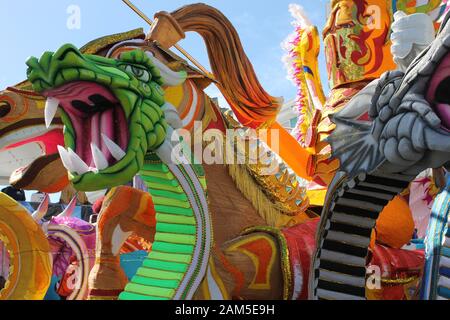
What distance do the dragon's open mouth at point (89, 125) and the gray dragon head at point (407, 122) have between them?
757 millimetres

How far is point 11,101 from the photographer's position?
8.18 feet

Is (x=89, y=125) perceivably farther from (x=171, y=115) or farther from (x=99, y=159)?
(x=171, y=115)

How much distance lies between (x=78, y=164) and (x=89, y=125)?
0.17m

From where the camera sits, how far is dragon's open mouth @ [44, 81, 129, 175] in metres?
1.87

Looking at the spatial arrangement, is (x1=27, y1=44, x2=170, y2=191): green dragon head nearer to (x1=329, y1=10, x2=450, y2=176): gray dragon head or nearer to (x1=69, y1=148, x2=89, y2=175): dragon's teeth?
(x1=69, y1=148, x2=89, y2=175): dragon's teeth

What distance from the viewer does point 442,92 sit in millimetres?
1470

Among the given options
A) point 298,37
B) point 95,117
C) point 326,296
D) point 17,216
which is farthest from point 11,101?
point 298,37

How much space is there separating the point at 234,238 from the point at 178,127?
0.52 metres

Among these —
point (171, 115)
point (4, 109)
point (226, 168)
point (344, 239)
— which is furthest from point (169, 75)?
point (344, 239)

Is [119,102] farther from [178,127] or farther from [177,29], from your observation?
[177,29]

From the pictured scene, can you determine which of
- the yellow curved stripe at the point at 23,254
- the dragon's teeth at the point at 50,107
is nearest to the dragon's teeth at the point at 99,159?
the dragon's teeth at the point at 50,107

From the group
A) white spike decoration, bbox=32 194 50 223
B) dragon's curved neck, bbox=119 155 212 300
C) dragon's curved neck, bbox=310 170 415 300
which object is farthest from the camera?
white spike decoration, bbox=32 194 50 223

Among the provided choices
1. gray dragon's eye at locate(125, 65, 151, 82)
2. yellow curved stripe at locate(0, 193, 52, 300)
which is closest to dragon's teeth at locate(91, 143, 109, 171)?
gray dragon's eye at locate(125, 65, 151, 82)

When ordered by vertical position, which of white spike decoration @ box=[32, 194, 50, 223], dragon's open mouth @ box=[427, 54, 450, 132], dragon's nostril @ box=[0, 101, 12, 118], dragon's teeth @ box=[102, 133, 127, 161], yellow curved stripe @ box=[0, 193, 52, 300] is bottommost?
yellow curved stripe @ box=[0, 193, 52, 300]
